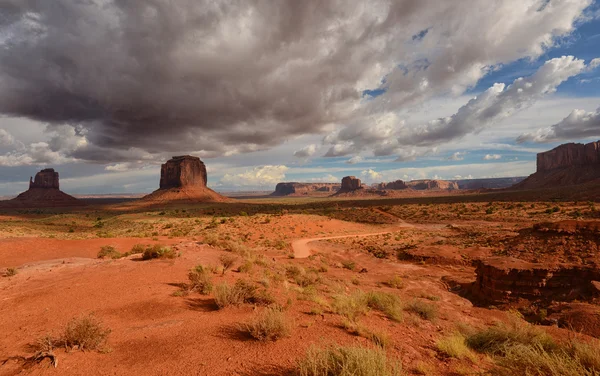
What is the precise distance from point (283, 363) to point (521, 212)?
47286mm

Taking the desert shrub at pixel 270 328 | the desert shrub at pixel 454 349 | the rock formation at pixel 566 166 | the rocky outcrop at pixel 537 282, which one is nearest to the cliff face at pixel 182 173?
the rocky outcrop at pixel 537 282

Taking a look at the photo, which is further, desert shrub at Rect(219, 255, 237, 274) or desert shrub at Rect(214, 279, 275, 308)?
desert shrub at Rect(219, 255, 237, 274)

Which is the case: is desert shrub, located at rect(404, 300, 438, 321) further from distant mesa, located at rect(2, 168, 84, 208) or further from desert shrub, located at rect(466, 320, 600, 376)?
distant mesa, located at rect(2, 168, 84, 208)

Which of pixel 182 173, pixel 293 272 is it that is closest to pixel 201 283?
pixel 293 272

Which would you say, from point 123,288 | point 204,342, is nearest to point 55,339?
point 204,342

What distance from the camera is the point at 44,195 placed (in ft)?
388

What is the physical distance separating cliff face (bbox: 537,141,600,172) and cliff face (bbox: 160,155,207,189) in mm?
175206

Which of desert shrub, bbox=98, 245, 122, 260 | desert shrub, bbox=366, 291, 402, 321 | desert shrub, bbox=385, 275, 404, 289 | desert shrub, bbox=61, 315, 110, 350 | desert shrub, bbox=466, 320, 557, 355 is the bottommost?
desert shrub, bbox=385, 275, 404, 289

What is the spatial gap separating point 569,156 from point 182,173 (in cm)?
18219

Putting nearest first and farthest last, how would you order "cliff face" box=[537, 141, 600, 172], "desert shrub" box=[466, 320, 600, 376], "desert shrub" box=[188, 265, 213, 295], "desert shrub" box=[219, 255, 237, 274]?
1. "desert shrub" box=[466, 320, 600, 376]
2. "desert shrub" box=[188, 265, 213, 295]
3. "desert shrub" box=[219, 255, 237, 274]
4. "cliff face" box=[537, 141, 600, 172]

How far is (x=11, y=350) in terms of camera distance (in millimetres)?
5062

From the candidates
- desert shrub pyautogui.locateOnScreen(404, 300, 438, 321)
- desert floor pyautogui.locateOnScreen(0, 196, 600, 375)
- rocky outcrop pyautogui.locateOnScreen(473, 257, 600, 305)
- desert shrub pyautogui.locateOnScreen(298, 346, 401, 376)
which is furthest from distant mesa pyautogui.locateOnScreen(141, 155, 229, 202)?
desert shrub pyautogui.locateOnScreen(298, 346, 401, 376)

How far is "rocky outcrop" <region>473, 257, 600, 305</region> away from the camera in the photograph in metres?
11.8

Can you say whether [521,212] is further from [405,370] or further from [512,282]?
[405,370]
